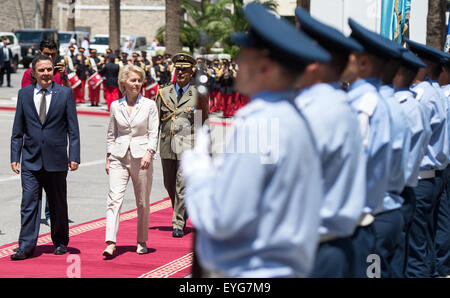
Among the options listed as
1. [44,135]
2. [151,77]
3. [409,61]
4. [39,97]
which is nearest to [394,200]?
[409,61]

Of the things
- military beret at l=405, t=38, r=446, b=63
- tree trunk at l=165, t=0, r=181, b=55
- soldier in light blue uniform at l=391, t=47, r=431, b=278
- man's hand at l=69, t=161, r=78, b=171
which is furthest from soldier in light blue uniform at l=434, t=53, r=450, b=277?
tree trunk at l=165, t=0, r=181, b=55

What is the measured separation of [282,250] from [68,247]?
19.1ft

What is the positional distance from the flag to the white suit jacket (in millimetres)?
2737

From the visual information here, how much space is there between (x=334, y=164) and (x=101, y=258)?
16.3 ft

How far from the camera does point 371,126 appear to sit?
4.63m

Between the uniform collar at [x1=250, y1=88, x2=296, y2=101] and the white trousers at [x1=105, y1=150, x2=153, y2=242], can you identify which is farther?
the white trousers at [x1=105, y1=150, x2=153, y2=242]

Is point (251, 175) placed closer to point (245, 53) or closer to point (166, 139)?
point (245, 53)

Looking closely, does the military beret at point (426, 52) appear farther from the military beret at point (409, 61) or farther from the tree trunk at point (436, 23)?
the tree trunk at point (436, 23)

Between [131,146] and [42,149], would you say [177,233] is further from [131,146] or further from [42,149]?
[42,149]

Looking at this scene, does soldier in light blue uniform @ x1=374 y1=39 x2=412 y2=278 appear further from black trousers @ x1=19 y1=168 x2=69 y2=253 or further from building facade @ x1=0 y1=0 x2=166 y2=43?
building facade @ x1=0 y1=0 x2=166 y2=43

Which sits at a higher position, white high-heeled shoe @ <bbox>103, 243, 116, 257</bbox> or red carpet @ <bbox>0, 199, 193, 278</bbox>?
white high-heeled shoe @ <bbox>103, 243, 116, 257</bbox>

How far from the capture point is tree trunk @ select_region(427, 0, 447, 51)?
1502 centimetres

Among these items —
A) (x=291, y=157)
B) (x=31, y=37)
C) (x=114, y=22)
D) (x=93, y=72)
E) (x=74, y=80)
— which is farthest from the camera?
(x=31, y=37)

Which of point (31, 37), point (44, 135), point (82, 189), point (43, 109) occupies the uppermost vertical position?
point (31, 37)
